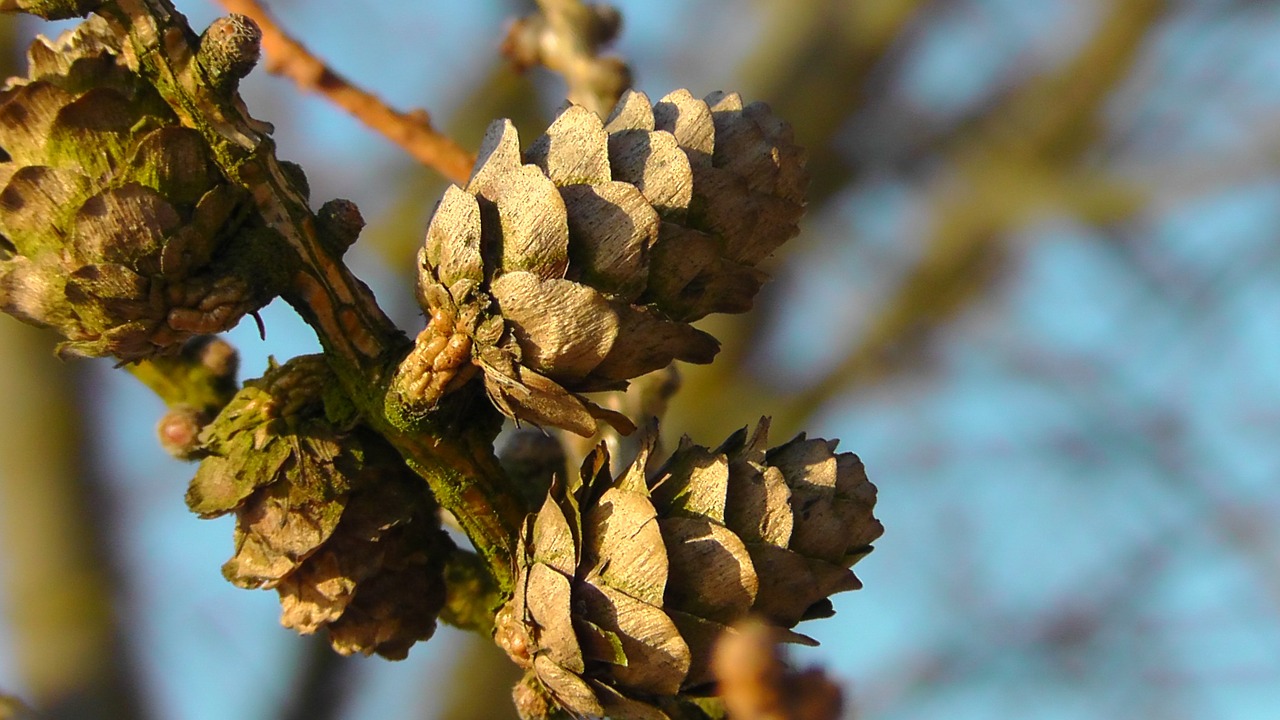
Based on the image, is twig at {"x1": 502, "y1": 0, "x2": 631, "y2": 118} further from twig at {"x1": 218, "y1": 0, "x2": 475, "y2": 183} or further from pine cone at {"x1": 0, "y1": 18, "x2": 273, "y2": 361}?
pine cone at {"x1": 0, "y1": 18, "x2": 273, "y2": 361}

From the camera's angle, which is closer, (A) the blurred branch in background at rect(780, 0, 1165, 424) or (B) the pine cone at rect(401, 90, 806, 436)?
(B) the pine cone at rect(401, 90, 806, 436)

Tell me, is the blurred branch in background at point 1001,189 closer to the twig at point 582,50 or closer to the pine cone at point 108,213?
the twig at point 582,50

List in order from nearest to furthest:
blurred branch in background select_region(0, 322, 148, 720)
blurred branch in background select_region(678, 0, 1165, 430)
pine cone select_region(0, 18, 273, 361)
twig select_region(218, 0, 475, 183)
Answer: pine cone select_region(0, 18, 273, 361), twig select_region(218, 0, 475, 183), blurred branch in background select_region(0, 322, 148, 720), blurred branch in background select_region(678, 0, 1165, 430)

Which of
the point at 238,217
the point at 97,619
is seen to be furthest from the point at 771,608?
the point at 97,619

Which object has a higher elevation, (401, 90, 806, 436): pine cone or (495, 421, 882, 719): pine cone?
(401, 90, 806, 436): pine cone

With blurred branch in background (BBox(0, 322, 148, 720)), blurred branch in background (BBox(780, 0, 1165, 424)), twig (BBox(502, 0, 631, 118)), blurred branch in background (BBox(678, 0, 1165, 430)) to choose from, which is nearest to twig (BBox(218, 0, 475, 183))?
twig (BBox(502, 0, 631, 118))

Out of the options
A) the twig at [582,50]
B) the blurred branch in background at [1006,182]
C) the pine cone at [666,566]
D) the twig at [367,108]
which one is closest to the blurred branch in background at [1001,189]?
the blurred branch in background at [1006,182]
